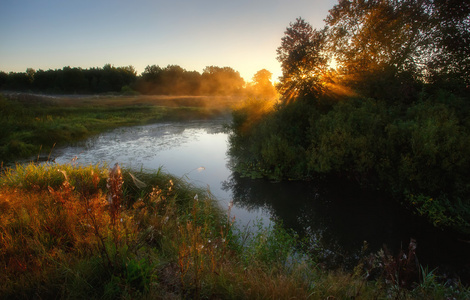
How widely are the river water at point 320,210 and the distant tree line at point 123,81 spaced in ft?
136

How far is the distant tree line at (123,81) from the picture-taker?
152 ft

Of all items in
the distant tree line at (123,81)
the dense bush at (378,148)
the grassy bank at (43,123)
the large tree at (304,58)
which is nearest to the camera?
the dense bush at (378,148)

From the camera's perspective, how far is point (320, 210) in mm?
7199

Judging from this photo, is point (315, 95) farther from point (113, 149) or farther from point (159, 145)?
point (113, 149)

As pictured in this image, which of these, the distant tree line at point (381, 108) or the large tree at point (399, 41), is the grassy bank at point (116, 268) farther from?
the large tree at point (399, 41)

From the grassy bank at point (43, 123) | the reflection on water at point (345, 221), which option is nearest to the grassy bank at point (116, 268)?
the reflection on water at point (345, 221)

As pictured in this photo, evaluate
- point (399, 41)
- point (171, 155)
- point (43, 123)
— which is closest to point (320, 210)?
point (171, 155)

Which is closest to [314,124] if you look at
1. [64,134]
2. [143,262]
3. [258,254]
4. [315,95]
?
[315,95]

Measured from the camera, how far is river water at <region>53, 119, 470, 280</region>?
523 cm

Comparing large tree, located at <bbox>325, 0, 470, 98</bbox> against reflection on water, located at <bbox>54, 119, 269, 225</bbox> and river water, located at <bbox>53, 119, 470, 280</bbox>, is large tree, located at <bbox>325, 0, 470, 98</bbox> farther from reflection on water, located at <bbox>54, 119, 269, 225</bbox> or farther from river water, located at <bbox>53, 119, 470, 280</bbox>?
reflection on water, located at <bbox>54, 119, 269, 225</bbox>

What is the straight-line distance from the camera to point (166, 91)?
197 feet

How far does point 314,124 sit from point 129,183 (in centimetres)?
727

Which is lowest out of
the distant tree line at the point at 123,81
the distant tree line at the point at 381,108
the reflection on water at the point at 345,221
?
the reflection on water at the point at 345,221

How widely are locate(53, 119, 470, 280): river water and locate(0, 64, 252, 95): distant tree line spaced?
136ft
